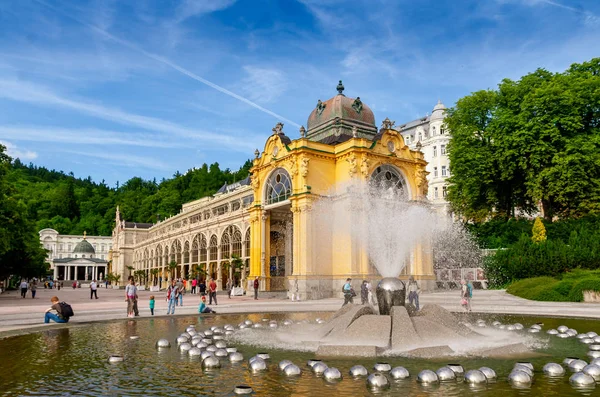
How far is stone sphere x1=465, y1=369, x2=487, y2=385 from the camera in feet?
31.3

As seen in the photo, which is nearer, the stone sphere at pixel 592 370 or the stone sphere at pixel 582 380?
the stone sphere at pixel 582 380

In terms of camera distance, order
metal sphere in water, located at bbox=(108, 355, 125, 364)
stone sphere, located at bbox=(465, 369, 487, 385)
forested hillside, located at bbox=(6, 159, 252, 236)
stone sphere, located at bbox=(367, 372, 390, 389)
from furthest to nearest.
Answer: forested hillside, located at bbox=(6, 159, 252, 236) < metal sphere in water, located at bbox=(108, 355, 125, 364) < stone sphere, located at bbox=(465, 369, 487, 385) < stone sphere, located at bbox=(367, 372, 390, 389)

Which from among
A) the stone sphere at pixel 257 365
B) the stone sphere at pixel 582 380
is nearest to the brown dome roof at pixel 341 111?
the stone sphere at pixel 257 365

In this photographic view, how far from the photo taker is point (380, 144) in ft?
144

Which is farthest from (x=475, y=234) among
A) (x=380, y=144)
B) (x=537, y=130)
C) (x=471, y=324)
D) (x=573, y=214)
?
(x=471, y=324)

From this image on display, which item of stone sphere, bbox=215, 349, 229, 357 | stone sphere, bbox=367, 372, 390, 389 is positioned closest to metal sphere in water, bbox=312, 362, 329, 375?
stone sphere, bbox=367, 372, 390, 389

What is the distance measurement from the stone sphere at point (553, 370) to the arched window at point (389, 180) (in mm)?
33134

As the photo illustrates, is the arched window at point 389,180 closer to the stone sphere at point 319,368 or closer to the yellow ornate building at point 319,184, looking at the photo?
the yellow ornate building at point 319,184

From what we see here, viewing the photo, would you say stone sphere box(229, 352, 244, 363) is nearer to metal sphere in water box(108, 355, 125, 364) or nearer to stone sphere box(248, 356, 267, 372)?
stone sphere box(248, 356, 267, 372)

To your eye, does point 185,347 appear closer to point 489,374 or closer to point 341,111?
point 489,374

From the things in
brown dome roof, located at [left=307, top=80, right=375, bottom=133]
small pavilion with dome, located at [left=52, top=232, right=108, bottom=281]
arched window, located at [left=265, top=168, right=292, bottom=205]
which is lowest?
small pavilion with dome, located at [left=52, top=232, right=108, bottom=281]

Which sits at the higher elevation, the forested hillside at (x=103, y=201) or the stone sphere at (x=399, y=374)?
the forested hillside at (x=103, y=201)

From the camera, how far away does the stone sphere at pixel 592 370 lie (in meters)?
9.89

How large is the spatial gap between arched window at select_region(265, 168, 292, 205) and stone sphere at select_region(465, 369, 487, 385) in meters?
34.6
